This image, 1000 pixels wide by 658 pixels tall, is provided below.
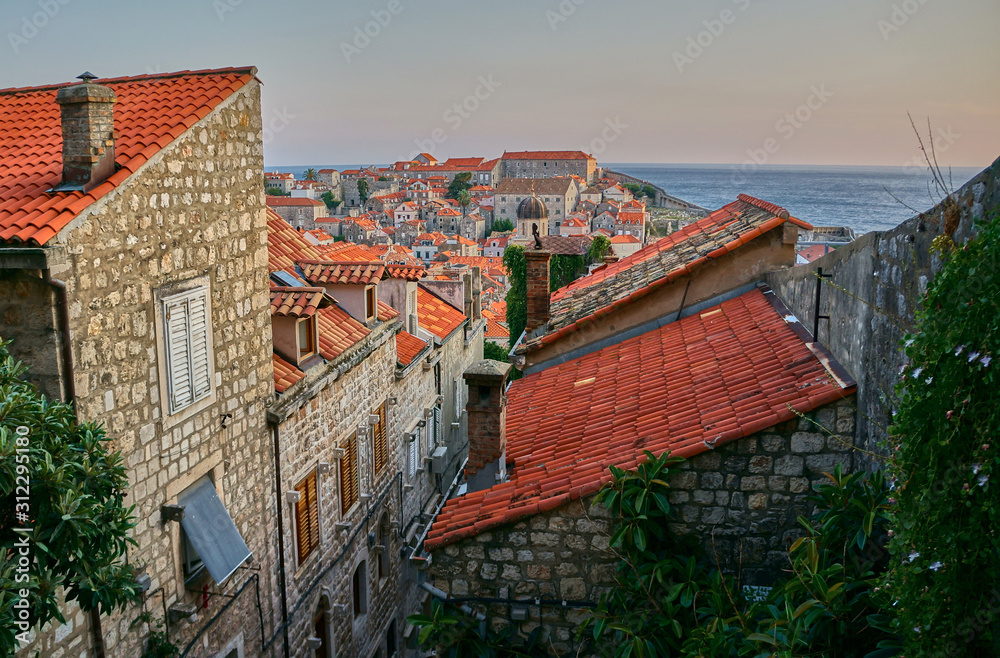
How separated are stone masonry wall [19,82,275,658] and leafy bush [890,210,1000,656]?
5312 millimetres

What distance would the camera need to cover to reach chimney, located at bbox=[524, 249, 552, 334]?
470 inches

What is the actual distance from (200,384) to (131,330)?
120 centimetres

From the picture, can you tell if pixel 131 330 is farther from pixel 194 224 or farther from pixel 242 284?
pixel 242 284

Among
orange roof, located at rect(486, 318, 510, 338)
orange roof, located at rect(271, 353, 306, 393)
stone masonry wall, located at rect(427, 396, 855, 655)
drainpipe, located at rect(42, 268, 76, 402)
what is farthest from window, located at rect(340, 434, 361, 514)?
orange roof, located at rect(486, 318, 510, 338)

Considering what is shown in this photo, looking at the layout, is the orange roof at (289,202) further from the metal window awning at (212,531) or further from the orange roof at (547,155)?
the metal window awning at (212,531)

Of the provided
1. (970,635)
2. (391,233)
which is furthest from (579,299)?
(391,233)

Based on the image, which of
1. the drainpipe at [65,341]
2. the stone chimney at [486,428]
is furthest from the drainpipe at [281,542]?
the drainpipe at [65,341]

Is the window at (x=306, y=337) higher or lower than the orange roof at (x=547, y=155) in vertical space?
lower

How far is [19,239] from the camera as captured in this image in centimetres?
514

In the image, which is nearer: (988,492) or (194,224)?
(988,492)

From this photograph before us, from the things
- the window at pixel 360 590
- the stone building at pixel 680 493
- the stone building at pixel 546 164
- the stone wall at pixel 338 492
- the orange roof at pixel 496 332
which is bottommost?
the window at pixel 360 590

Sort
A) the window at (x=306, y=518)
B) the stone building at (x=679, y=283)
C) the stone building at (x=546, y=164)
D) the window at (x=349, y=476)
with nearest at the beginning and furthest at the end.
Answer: the window at (x=306, y=518), the stone building at (x=679, y=283), the window at (x=349, y=476), the stone building at (x=546, y=164)

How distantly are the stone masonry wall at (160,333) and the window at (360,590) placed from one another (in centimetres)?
346

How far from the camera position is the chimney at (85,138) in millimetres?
5801
